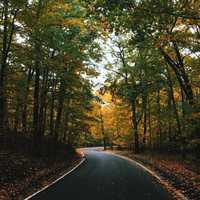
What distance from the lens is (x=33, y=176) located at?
1488cm

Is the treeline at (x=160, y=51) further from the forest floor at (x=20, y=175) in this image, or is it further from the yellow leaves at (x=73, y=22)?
the forest floor at (x=20, y=175)

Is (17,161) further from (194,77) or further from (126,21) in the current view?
(194,77)

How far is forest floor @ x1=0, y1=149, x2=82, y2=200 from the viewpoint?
11.2m

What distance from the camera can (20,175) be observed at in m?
14.6

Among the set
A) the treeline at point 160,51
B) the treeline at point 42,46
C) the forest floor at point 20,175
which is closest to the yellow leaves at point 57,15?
the treeline at point 42,46

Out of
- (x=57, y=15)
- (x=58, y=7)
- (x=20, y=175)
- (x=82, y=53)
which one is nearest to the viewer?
(x=20, y=175)

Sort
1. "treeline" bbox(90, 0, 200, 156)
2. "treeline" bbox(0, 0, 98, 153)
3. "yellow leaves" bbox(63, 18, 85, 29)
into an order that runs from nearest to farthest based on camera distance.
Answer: "treeline" bbox(90, 0, 200, 156)
"treeline" bbox(0, 0, 98, 153)
"yellow leaves" bbox(63, 18, 85, 29)

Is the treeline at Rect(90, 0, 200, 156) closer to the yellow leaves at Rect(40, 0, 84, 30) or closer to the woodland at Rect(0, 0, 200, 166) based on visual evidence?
the woodland at Rect(0, 0, 200, 166)

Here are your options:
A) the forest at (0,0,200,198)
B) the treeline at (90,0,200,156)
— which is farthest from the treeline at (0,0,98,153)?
the treeline at (90,0,200,156)

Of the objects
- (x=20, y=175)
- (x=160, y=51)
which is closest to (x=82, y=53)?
(x=160, y=51)

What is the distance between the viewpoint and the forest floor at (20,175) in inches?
442

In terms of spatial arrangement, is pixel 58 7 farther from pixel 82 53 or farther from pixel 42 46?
pixel 82 53

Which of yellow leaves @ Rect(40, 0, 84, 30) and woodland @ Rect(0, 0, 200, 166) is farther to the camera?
yellow leaves @ Rect(40, 0, 84, 30)

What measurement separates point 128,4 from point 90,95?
17.4m
